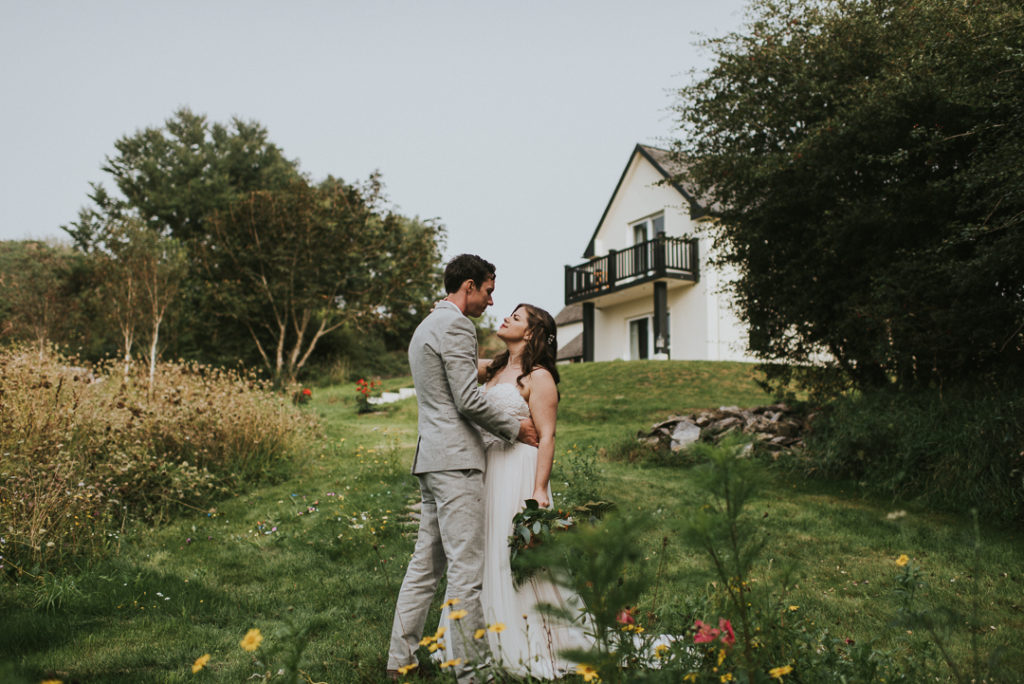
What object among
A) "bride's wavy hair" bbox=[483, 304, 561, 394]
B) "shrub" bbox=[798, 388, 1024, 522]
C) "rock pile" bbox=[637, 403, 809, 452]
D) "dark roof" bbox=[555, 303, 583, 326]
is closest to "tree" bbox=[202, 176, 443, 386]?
"dark roof" bbox=[555, 303, 583, 326]

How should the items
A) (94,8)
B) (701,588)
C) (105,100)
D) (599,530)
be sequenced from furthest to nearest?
(105,100) → (94,8) → (701,588) → (599,530)

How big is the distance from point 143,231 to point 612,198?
58.1ft

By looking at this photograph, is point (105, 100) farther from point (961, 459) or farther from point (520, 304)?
point (961, 459)

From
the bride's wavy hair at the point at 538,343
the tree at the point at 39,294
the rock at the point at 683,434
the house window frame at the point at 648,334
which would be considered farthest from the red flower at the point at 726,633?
the tree at the point at 39,294

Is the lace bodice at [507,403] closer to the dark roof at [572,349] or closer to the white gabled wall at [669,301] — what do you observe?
the white gabled wall at [669,301]

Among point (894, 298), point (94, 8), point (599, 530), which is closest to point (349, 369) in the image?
point (94, 8)

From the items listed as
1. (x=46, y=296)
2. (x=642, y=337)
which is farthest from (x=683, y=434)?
(x=46, y=296)

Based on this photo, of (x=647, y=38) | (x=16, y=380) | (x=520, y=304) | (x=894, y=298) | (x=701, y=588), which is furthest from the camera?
(x=647, y=38)

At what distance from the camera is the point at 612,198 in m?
22.5

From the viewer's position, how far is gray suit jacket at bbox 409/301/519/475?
317 cm

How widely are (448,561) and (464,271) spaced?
1.52 meters

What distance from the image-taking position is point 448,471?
319cm

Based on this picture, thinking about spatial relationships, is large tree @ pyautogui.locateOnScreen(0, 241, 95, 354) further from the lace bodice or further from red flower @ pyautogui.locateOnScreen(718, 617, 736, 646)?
red flower @ pyautogui.locateOnScreen(718, 617, 736, 646)

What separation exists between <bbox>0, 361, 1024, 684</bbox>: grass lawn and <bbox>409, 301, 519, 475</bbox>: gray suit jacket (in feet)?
3.25
